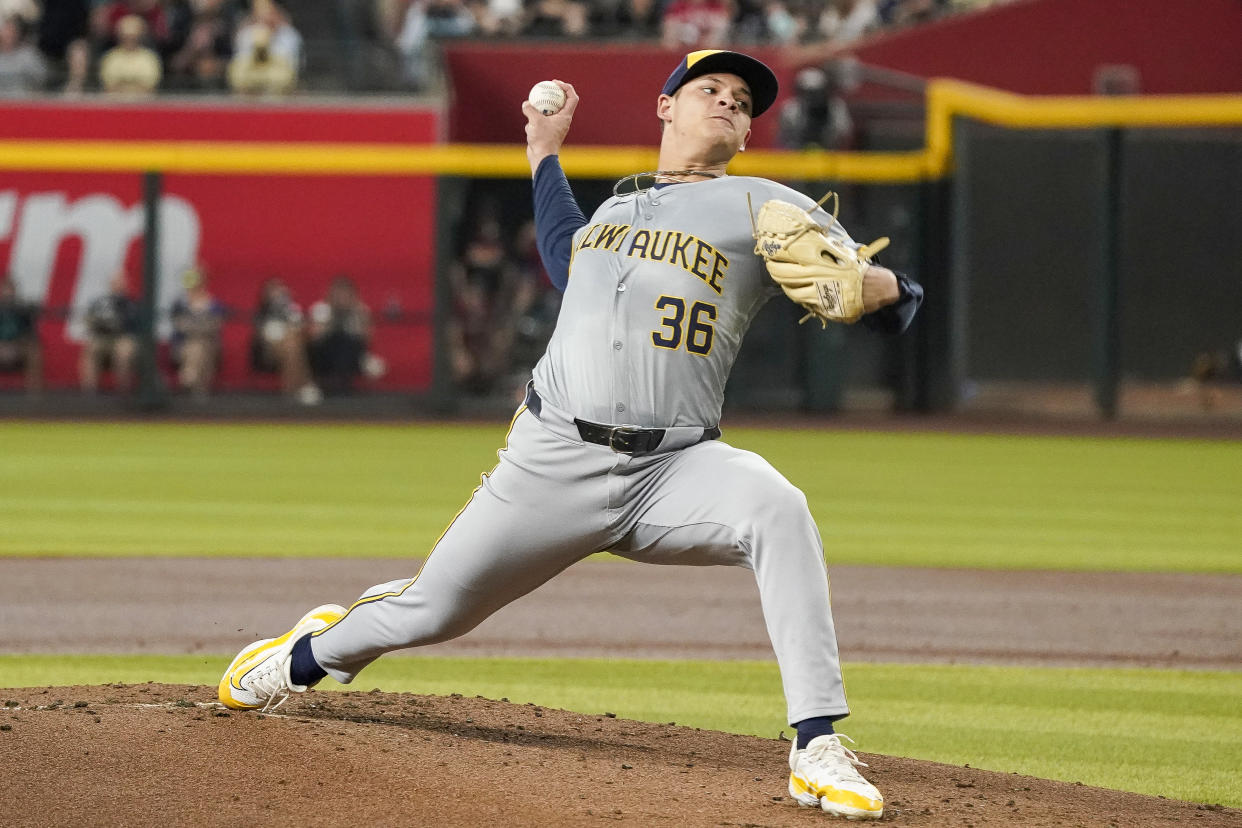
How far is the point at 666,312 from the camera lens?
371cm

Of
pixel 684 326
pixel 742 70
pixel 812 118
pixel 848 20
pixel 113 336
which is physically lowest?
pixel 113 336

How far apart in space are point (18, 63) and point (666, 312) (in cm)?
1599

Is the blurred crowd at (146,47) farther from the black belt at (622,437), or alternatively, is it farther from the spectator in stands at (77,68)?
the black belt at (622,437)

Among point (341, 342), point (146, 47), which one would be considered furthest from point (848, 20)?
point (146, 47)

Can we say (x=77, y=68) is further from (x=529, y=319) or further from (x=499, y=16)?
(x=529, y=319)

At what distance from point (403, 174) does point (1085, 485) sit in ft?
26.4

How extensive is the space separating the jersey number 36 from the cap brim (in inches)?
18.8

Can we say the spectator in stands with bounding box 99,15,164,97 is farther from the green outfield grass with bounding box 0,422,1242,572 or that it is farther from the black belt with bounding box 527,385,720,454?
the black belt with bounding box 527,385,720,454

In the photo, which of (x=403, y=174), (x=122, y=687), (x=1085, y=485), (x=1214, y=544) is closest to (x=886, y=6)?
(x=403, y=174)

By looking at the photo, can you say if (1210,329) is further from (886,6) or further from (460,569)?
(460,569)

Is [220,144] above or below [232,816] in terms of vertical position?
above

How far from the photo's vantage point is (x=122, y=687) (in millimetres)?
4535

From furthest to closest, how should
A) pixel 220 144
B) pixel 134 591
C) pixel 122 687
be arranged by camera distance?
pixel 220 144 < pixel 134 591 < pixel 122 687

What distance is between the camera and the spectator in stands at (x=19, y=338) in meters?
16.7
